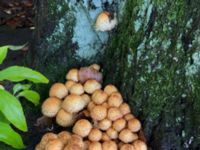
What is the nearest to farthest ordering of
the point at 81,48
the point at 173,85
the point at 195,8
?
the point at 195,8 < the point at 173,85 < the point at 81,48

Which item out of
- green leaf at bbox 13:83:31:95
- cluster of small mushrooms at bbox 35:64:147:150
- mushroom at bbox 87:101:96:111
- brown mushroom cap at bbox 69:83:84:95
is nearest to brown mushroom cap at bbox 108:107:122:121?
cluster of small mushrooms at bbox 35:64:147:150

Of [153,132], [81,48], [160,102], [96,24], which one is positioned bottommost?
[153,132]

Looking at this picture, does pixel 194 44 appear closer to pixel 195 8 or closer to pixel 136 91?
pixel 195 8

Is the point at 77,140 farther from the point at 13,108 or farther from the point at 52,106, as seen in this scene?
the point at 13,108

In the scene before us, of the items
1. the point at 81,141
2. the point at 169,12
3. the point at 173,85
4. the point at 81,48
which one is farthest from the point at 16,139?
the point at 169,12

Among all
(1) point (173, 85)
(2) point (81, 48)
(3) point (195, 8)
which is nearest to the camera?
(3) point (195, 8)

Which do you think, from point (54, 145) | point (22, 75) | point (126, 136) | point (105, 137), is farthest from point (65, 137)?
point (22, 75)

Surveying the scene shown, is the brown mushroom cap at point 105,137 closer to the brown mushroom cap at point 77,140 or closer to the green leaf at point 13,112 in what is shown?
the brown mushroom cap at point 77,140

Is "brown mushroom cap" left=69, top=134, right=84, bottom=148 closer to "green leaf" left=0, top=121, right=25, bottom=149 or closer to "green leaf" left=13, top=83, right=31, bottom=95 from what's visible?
"green leaf" left=0, top=121, right=25, bottom=149
